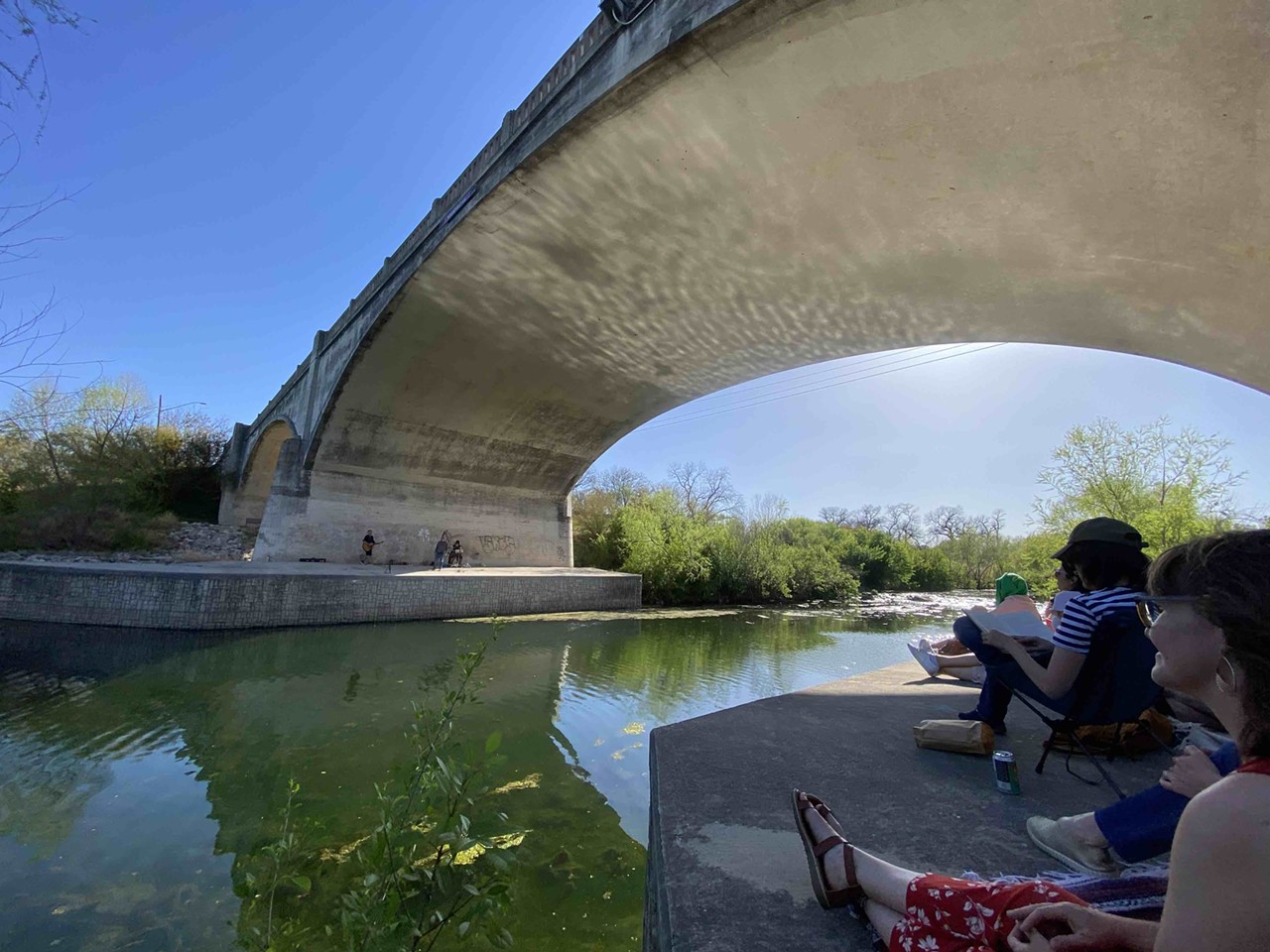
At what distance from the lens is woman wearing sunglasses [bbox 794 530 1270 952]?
641mm

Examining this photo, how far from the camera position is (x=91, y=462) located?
14.1 m

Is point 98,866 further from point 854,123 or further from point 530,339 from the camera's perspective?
point 530,339

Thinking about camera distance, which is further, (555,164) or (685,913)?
(555,164)

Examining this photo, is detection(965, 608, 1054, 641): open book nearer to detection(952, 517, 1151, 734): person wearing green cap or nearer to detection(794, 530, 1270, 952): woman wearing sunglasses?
detection(952, 517, 1151, 734): person wearing green cap

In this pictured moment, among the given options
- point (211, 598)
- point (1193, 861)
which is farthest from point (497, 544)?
point (1193, 861)

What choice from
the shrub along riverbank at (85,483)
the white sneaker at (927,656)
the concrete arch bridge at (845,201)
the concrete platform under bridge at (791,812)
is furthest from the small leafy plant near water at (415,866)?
the shrub along riverbank at (85,483)

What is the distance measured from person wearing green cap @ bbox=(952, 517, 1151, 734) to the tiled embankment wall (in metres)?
9.30

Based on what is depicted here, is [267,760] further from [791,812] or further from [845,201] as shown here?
→ [845,201]

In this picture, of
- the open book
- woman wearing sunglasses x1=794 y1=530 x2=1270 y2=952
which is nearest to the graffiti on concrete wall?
the open book

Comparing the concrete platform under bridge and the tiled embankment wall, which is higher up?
the concrete platform under bridge

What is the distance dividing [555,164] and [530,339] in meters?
5.19

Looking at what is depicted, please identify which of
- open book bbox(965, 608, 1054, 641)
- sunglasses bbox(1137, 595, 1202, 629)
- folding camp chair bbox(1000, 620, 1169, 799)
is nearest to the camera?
sunglasses bbox(1137, 595, 1202, 629)

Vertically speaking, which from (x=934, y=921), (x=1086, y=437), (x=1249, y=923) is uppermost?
(x=1086, y=437)

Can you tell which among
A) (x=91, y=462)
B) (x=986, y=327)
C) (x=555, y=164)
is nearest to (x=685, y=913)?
(x=555, y=164)
